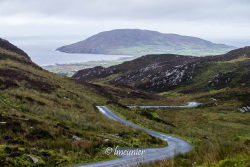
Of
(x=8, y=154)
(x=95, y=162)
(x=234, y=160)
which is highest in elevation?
(x=234, y=160)

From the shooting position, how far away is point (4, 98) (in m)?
30.2

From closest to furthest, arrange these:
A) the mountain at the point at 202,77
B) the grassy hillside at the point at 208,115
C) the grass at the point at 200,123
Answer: the grassy hillside at the point at 208,115 → the grass at the point at 200,123 → the mountain at the point at 202,77

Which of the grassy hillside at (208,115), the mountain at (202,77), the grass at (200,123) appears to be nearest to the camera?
the grassy hillside at (208,115)

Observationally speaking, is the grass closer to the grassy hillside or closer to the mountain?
the grassy hillside

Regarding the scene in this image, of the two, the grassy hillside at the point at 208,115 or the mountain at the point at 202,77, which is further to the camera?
the mountain at the point at 202,77

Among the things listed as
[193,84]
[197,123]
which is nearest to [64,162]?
[197,123]

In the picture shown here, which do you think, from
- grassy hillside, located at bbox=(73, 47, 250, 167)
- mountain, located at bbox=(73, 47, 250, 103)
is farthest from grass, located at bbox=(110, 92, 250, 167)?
mountain, located at bbox=(73, 47, 250, 103)

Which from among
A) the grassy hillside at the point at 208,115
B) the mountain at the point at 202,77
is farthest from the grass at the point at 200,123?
the mountain at the point at 202,77

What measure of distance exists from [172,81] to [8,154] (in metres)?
135

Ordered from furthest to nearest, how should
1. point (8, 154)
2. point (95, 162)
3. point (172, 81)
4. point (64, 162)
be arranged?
point (172, 81)
point (95, 162)
point (64, 162)
point (8, 154)

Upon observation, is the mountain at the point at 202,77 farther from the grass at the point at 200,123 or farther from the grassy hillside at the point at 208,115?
the grass at the point at 200,123

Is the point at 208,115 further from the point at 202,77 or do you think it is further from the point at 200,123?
the point at 202,77

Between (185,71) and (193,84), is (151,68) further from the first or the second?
(193,84)

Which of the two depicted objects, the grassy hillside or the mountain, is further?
the mountain
